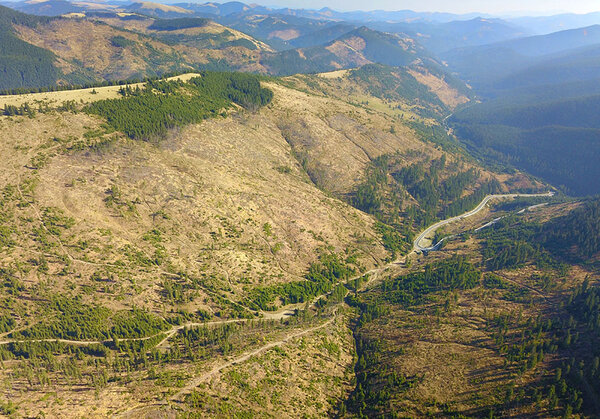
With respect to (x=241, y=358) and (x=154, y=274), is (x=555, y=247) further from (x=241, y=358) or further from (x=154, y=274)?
(x=154, y=274)

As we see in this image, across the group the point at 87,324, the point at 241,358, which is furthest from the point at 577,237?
the point at 87,324

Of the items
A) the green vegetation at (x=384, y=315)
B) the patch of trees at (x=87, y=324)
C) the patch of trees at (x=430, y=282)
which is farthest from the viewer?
the patch of trees at (x=430, y=282)

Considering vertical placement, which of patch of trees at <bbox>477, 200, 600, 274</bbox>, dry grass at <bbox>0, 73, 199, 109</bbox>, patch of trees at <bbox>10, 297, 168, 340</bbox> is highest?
dry grass at <bbox>0, 73, 199, 109</bbox>

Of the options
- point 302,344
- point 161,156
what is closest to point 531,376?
point 302,344

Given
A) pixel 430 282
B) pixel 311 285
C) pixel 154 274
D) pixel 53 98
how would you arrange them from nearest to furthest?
pixel 154 274
pixel 311 285
pixel 430 282
pixel 53 98

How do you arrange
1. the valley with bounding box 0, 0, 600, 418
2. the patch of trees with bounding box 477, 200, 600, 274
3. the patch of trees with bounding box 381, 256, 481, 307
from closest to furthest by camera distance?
the valley with bounding box 0, 0, 600, 418 → the patch of trees with bounding box 381, 256, 481, 307 → the patch of trees with bounding box 477, 200, 600, 274

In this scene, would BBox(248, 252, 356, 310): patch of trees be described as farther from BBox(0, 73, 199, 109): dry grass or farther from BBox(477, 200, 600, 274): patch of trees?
BBox(0, 73, 199, 109): dry grass

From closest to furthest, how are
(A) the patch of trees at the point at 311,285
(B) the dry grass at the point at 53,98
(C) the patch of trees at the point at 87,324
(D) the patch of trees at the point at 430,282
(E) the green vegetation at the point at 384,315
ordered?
(E) the green vegetation at the point at 384,315, (C) the patch of trees at the point at 87,324, (A) the patch of trees at the point at 311,285, (D) the patch of trees at the point at 430,282, (B) the dry grass at the point at 53,98

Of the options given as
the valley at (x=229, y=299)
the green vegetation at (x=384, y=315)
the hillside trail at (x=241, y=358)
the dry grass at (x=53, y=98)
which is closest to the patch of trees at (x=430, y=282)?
the green vegetation at (x=384, y=315)

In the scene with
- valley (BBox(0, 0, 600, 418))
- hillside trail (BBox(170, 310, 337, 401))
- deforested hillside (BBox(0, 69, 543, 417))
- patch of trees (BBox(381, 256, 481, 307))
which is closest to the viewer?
hillside trail (BBox(170, 310, 337, 401))

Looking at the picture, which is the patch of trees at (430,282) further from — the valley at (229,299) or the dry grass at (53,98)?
the dry grass at (53,98)

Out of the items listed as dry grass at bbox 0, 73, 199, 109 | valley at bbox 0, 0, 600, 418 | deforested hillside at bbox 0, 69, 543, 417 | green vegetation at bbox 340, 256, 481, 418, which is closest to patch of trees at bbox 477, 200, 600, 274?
valley at bbox 0, 0, 600, 418

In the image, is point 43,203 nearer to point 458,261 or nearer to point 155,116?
point 155,116
